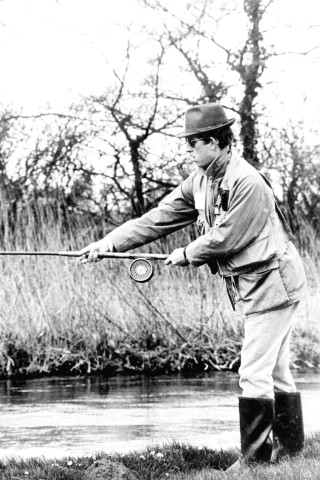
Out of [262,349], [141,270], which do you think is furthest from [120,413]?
[262,349]

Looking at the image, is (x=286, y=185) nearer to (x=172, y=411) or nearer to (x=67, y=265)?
(x=67, y=265)

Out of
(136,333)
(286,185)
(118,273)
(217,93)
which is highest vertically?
(217,93)

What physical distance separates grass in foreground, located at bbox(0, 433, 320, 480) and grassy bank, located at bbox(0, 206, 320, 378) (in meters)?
4.30

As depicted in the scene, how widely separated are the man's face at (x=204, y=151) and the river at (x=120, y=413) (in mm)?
1756

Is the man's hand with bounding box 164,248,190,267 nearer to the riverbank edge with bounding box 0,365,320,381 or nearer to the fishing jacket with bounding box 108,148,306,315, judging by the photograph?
the fishing jacket with bounding box 108,148,306,315

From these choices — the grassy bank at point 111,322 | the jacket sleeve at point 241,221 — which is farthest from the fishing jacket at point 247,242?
the grassy bank at point 111,322

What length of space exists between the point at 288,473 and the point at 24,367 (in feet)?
17.7

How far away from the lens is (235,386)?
27.9 feet

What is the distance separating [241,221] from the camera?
4.94 metres

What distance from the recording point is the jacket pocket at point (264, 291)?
496 cm

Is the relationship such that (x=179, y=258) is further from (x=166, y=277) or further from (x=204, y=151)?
(x=166, y=277)

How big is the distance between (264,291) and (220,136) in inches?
34.8

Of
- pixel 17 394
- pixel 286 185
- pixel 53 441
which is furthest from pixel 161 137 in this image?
pixel 53 441

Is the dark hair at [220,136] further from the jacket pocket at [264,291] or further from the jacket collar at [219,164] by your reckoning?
the jacket pocket at [264,291]
